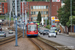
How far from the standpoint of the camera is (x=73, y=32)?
2124 inches

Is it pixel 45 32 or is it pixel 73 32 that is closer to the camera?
pixel 73 32

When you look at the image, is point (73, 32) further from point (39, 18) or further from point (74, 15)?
point (39, 18)

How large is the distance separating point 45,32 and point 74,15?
10.4 meters

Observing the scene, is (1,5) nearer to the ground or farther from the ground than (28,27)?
farther from the ground

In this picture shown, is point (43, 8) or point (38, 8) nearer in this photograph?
point (38, 8)

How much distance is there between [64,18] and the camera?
2330 inches

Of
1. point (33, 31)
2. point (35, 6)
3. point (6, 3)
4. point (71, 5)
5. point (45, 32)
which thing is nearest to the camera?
point (6, 3)

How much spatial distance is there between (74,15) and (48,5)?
66.6m

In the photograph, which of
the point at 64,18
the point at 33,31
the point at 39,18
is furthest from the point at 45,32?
the point at 39,18

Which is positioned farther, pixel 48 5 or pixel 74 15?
pixel 48 5

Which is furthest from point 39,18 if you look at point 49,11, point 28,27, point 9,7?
point 9,7

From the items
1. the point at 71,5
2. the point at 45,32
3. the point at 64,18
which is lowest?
the point at 45,32

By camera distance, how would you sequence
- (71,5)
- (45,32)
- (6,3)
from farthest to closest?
(45,32) → (71,5) → (6,3)

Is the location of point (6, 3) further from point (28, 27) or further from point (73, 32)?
point (73, 32)
